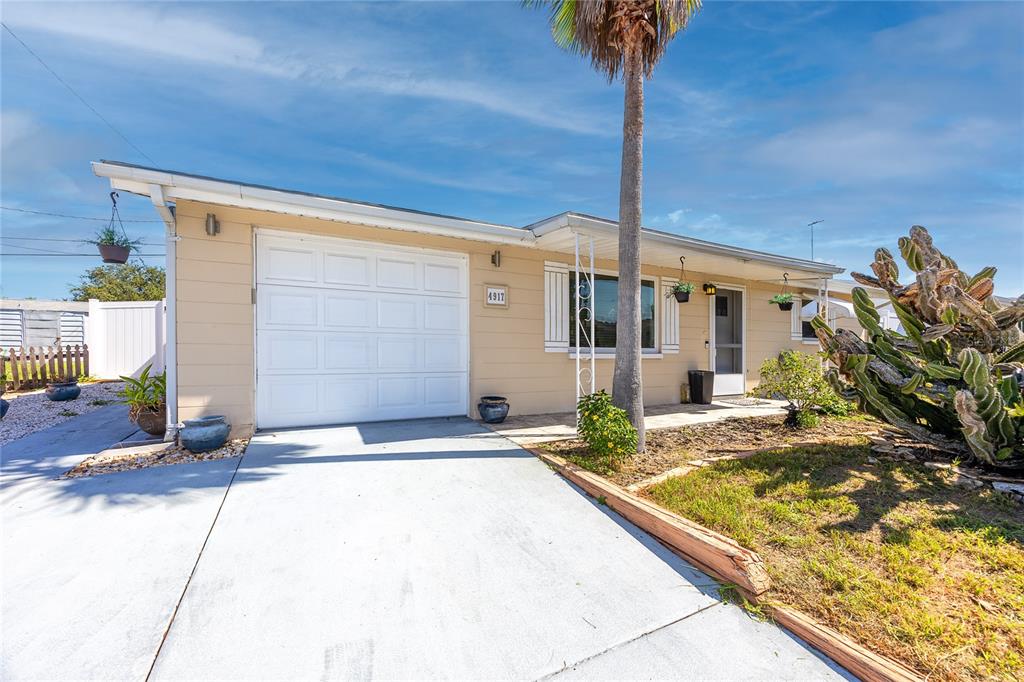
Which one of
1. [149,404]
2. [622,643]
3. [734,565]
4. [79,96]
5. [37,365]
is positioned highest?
[79,96]

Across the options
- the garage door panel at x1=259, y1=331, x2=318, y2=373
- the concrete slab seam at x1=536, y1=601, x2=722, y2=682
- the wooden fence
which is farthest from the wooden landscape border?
the wooden fence

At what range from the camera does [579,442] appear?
15.4 ft

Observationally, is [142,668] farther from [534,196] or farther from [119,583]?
[534,196]

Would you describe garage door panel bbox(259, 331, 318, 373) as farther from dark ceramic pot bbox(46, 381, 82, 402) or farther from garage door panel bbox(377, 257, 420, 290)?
dark ceramic pot bbox(46, 381, 82, 402)

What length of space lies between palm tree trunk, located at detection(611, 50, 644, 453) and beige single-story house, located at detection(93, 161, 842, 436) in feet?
1.46

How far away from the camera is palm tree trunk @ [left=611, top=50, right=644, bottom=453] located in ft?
14.0

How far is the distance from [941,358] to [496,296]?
194 inches

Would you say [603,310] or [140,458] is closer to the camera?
[140,458]

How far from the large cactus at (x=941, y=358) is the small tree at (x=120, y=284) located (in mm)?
26044

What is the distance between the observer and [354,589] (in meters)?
2.05

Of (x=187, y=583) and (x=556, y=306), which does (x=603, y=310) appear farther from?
(x=187, y=583)

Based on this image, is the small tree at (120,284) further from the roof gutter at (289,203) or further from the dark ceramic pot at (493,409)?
Result: the dark ceramic pot at (493,409)

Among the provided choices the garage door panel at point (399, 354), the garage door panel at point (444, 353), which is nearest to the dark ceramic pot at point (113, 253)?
the garage door panel at point (399, 354)

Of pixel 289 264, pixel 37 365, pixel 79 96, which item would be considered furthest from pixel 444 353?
pixel 37 365
